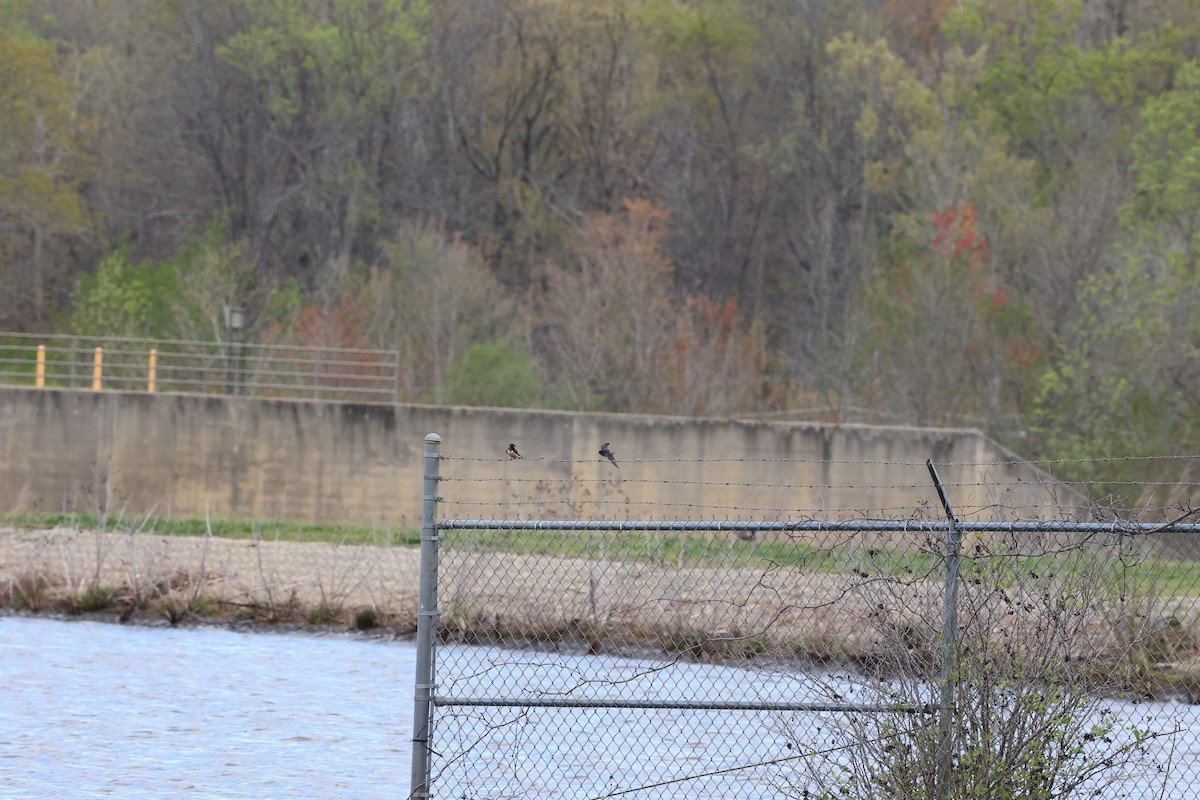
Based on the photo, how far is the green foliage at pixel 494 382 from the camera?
32.3 meters

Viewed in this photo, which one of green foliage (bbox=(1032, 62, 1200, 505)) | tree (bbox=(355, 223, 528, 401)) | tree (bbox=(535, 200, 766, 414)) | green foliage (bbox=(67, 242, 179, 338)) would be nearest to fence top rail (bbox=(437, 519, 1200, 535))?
green foliage (bbox=(1032, 62, 1200, 505))

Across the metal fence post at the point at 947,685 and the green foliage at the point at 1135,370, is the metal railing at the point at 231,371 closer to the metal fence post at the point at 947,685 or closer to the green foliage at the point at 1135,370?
the green foliage at the point at 1135,370

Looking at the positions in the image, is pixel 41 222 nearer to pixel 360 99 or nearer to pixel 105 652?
pixel 360 99

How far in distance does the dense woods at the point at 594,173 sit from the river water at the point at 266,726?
54.8 feet

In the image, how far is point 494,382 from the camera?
106 ft

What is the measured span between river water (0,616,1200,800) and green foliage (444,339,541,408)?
13.9 meters

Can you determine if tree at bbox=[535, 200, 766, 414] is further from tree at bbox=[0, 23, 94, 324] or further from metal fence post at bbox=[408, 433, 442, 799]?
metal fence post at bbox=[408, 433, 442, 799]

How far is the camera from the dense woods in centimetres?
3716

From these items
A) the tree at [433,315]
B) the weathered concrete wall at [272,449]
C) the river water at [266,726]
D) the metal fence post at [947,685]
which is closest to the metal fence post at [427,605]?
the river water at [266,726]

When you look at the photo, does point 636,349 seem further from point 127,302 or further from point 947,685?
point 947,685

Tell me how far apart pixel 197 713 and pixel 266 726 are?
81 cm

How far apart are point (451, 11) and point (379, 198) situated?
21.7ft

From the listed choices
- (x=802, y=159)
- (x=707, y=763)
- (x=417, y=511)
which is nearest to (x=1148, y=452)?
(x=417, y=511)

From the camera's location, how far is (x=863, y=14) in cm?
5053
